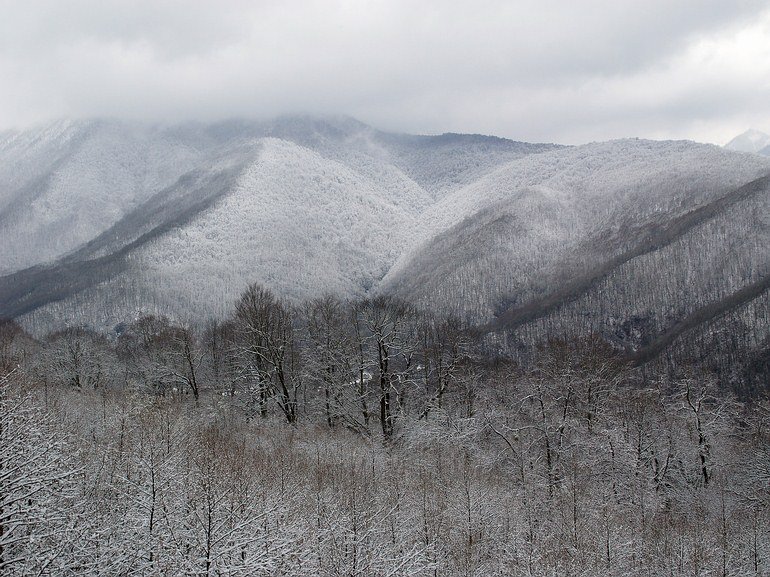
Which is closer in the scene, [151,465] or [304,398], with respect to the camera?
[151,465]

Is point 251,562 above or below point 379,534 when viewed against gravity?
above

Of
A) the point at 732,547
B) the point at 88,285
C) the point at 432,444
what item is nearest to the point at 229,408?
the point at 432,444

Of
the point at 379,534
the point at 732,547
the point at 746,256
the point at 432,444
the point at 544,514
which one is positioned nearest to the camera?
the point at 379,534

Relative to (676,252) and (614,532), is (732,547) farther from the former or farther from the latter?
(676,252)

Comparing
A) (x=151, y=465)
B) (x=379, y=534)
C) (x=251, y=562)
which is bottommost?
(x=379, y=534)

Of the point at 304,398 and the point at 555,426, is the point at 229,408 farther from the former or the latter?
the point at 555,426

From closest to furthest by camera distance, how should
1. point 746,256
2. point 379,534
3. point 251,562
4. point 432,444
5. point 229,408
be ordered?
1. point 251,562
2. point 379,534
3. point 432,444
4. point 229,408
5. point 746,256
